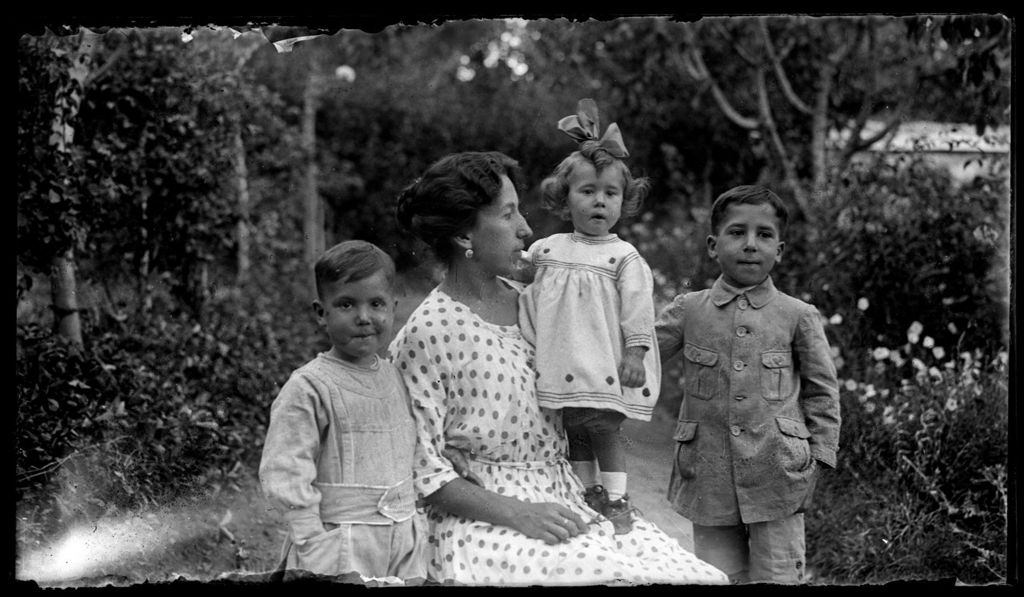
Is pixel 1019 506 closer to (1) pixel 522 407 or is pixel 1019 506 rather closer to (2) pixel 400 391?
(1) pixel 522 407

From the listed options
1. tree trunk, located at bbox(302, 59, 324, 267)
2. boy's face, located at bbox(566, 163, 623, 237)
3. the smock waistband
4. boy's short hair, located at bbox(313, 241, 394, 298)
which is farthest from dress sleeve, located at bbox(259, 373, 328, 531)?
tree trunk, located at bbox(302, 59, 324, 267)

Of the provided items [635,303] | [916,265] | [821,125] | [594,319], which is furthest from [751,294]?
[821,125]

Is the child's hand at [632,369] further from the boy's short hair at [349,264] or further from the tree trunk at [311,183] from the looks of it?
the tree trunk at [311,183]

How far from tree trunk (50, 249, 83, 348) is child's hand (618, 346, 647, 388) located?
9.84 feet

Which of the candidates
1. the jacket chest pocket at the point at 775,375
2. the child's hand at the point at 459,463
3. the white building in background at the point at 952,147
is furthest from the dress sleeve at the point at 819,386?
the white building in background at the point at 952,147

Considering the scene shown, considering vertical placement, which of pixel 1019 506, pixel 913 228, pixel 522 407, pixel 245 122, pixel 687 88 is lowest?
pixel 1019 506

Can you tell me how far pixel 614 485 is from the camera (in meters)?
3.20

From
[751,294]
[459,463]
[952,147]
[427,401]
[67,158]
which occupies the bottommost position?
[459,463]

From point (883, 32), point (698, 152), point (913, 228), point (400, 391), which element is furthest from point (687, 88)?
point (400, 391)

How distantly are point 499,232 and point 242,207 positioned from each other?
4481 millimetres

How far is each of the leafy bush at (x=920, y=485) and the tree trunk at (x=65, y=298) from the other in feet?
11.3

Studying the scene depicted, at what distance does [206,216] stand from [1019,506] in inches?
183

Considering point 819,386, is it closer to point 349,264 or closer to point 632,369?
point 632,369

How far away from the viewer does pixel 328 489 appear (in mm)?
2896
